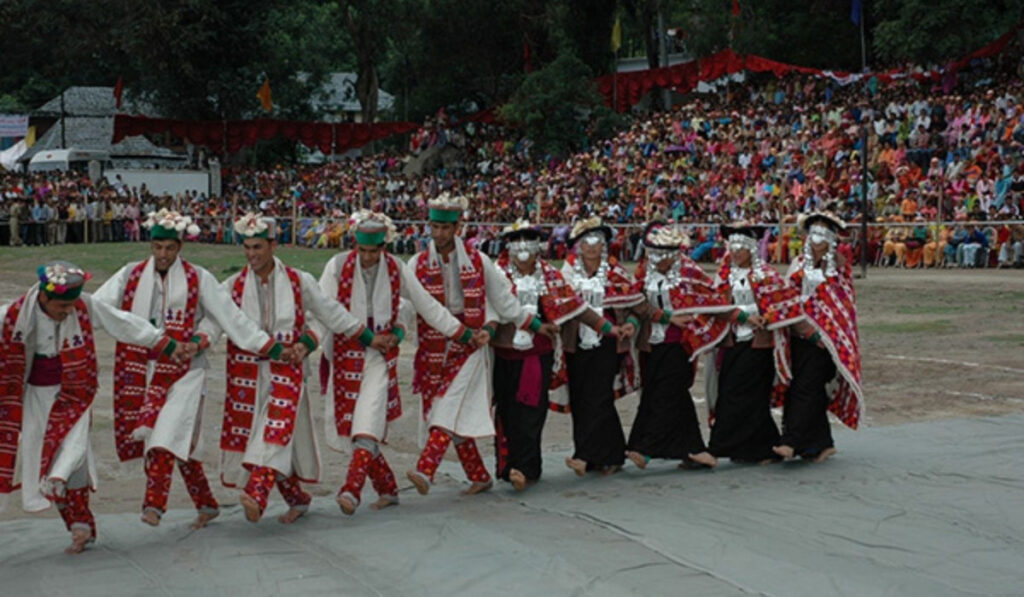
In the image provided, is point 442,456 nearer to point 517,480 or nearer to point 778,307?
point 517,480

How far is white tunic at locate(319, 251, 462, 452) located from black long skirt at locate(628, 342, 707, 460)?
57.7 inches

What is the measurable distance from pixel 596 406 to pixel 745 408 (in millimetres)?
963

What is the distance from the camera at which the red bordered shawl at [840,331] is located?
864 cm

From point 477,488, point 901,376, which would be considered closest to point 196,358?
point 477,488

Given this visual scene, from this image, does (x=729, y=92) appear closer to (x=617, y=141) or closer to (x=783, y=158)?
(x=617, y=141)

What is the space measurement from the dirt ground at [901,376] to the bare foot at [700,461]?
76 cm

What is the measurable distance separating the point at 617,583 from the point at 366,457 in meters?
2.09

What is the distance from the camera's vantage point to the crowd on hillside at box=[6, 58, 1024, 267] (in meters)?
25.0

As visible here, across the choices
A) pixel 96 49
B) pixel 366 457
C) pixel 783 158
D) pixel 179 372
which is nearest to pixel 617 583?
pixel 366 457

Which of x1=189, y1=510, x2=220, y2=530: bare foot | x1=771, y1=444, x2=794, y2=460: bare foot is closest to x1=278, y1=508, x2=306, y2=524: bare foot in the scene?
x1=189, y1=510, x2=220, y2=530: bare foot

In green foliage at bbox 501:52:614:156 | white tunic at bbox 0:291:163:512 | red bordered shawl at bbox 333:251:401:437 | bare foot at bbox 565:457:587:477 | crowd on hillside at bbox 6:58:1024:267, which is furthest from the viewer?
green foliage at bbox 501:52:614:156

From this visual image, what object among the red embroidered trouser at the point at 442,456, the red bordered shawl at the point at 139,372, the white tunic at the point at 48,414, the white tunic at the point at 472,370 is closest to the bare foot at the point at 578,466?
the red embroidered trouser at the point at 442,456

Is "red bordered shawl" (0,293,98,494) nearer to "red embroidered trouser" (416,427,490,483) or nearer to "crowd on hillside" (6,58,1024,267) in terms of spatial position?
"red embroidered trouser" (416,427,490,483)

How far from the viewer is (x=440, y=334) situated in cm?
805
